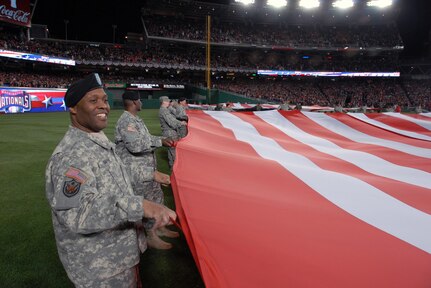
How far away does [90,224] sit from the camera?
1303 mm

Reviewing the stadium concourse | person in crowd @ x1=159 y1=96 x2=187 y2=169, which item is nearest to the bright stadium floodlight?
the stadium concourse

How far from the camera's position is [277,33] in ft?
146

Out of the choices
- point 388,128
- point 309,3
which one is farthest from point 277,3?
point 388,128

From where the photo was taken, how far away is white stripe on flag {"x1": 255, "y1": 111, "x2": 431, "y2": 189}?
7.77 feet

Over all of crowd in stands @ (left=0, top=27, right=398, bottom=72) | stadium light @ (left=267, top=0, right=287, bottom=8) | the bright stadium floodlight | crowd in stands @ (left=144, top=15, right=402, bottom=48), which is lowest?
crowd in stands @ (left=0, top=27, right=398, bottom=72)

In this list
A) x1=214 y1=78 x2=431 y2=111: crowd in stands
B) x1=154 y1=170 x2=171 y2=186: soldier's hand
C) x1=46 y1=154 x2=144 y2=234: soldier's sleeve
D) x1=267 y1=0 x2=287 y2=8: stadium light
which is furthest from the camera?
x1=214 y1=78 x2=431 y2=111: crowd in stands

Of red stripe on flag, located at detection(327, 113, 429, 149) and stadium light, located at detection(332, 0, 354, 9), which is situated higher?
stadium light, located at detection(332, 0, 354, 9)

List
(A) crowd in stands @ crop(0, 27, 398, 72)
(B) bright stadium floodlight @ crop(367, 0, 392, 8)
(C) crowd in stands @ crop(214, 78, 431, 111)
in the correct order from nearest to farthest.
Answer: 1. (A) crowd in stands @ crop(0, 27, 398, 72)
2. (B) bright stadium floodlight @ crop(367, 0, 392, 8)
3. (C) crowd in stands @ crop(214, 78, 431, 111)

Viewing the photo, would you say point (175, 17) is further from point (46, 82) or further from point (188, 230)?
point (188, 230)

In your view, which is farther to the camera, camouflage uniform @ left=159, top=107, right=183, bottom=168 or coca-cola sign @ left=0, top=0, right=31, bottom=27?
coca-cola sign @ left=0, top=0, right=31, bottom=27

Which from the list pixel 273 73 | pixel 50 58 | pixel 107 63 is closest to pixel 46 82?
pixel 50 58

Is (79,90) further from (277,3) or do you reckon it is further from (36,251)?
(277,3)

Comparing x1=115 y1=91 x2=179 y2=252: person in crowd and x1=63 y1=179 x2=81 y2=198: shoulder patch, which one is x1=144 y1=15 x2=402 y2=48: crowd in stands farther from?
x1=63 y1=179 x2=81 y2=198: shoulder patch

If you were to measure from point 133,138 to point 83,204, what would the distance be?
6.53 feet
